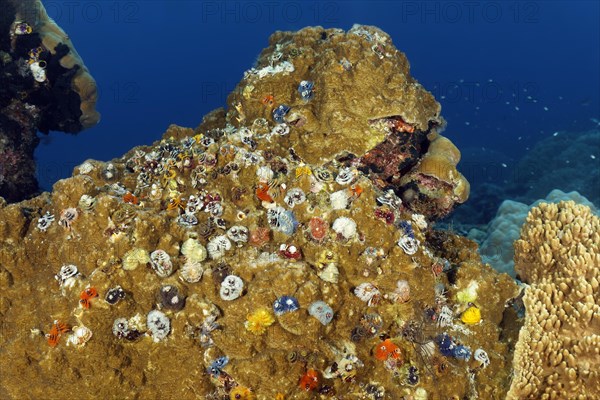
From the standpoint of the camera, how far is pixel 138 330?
4.41 meters

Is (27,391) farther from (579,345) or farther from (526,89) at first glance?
(526,89)

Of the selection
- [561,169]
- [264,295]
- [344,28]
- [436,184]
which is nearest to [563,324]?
[436,184]

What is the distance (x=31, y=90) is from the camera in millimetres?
9773

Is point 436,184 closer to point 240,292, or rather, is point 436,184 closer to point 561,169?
point 240,292

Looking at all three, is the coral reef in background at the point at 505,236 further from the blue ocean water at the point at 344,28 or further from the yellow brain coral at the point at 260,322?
the blue ocean water at the point at 344,28

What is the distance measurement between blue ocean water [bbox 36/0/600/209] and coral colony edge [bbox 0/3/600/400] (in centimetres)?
5563

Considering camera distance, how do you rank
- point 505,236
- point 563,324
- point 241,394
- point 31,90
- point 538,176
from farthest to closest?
point 538,176 → point 505,236 → point 31,90 → point 563,324 → point 241,394

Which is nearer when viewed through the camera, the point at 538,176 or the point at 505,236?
the point at 505,236

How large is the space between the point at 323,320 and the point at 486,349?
7.44 ft

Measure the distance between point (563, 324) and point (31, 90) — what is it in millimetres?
11634

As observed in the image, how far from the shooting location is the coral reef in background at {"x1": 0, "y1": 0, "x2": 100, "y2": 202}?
904 centimetres

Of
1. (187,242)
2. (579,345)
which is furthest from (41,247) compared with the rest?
(579,345)

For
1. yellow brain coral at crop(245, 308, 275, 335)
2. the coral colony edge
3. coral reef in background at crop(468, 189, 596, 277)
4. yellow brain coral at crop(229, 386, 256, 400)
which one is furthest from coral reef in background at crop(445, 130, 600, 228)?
yellow brain coral at crop(229, 386, 256, 400)

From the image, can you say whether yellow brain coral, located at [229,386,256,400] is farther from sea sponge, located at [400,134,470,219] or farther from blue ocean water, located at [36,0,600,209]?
blue ocean water, located at [36,0,600,209]
